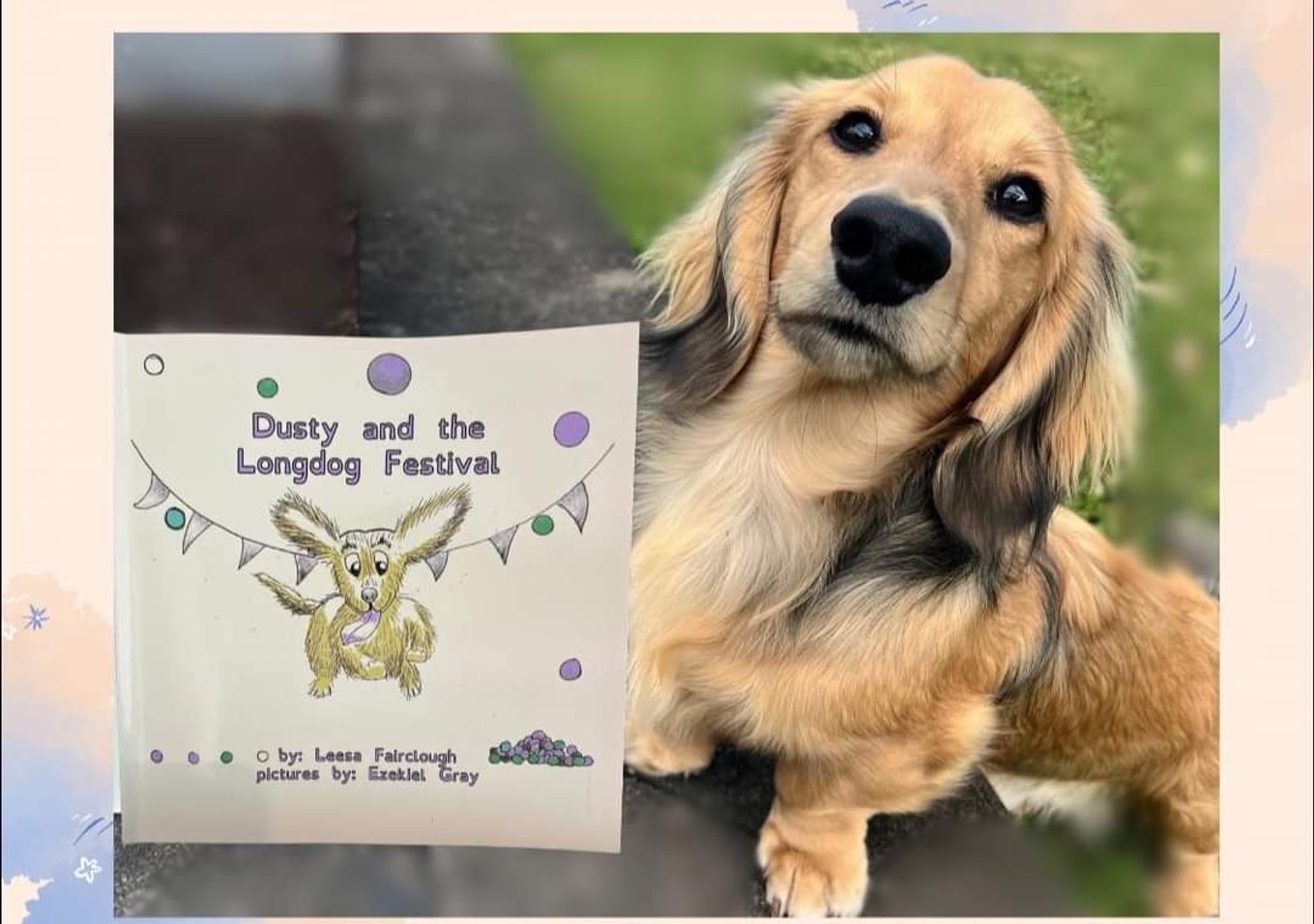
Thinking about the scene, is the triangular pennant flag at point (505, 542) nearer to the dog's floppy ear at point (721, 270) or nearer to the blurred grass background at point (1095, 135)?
the dog's floppy ear at point (721, 270)

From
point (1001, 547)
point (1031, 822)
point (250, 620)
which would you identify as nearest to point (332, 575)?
point (250, 620)

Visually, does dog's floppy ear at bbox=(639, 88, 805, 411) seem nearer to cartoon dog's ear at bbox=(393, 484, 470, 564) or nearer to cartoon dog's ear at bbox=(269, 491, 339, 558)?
cartoon dog's ear at bbox=(393, 484, 470, 564)

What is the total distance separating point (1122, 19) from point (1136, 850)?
146 centimetres

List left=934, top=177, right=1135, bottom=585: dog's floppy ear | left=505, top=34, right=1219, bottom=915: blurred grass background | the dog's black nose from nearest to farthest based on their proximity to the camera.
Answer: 1. the dog's black nose
2. left=934, top=177, right=1135, bottom=585: dog's floppy ear
3. left=505, top=34, right=1219, bottom=915: blurred grass background

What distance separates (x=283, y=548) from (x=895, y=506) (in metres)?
1.05

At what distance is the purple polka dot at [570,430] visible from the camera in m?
1.72

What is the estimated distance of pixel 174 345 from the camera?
1.72m

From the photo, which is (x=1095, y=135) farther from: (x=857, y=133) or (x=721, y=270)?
(x=721, y=270)

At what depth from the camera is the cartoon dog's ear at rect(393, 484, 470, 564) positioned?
5.69 ft

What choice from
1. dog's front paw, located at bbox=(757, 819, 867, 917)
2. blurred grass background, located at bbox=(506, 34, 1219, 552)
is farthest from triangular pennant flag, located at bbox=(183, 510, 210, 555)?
dog's front paw, located at bbox=(757, 819, 867, 917)

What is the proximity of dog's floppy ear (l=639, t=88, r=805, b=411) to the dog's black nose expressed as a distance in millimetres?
156

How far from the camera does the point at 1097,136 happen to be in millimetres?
1688

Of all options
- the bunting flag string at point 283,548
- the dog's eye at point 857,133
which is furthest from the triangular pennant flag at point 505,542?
the dog's eye at point 857,133

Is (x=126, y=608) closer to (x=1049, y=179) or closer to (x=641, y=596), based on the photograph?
(x=641, y=596)
